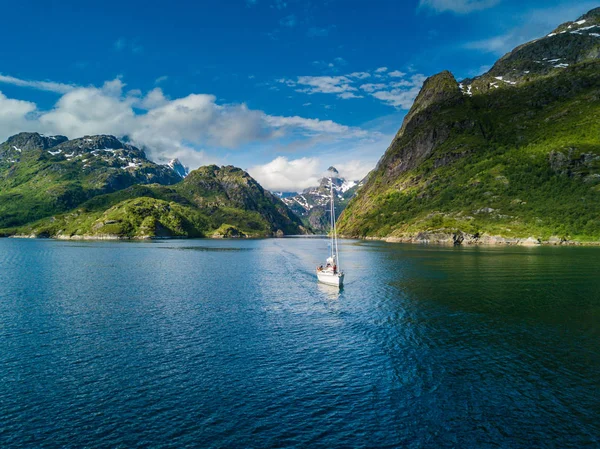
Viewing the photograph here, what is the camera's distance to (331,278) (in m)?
84.8

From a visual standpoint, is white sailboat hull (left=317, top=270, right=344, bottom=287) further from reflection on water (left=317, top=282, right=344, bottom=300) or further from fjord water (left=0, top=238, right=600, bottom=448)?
fjord water (left=0, top=238, right=600, bottom=448)

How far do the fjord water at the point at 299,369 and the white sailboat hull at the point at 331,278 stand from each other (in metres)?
8.14

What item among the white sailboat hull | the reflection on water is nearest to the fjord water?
the reflection on water

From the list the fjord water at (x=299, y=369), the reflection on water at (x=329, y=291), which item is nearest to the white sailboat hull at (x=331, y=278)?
the reflection on water at (x=329, y=291)

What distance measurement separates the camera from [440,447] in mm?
23312

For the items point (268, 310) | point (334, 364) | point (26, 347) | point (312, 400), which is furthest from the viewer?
point (268, 310)

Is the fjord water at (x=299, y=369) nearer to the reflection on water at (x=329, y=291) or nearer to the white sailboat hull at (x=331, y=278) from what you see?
the reflection on water at (x=329, y=291)

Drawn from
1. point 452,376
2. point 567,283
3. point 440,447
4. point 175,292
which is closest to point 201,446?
point 440,447

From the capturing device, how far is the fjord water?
2503cm

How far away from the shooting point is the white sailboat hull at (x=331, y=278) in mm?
83438

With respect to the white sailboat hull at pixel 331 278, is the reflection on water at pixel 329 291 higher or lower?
lower

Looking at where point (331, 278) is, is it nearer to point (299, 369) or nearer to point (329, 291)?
point (329, 291)

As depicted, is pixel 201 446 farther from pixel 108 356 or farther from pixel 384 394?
pixel 108 356

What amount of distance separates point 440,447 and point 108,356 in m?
33.9
